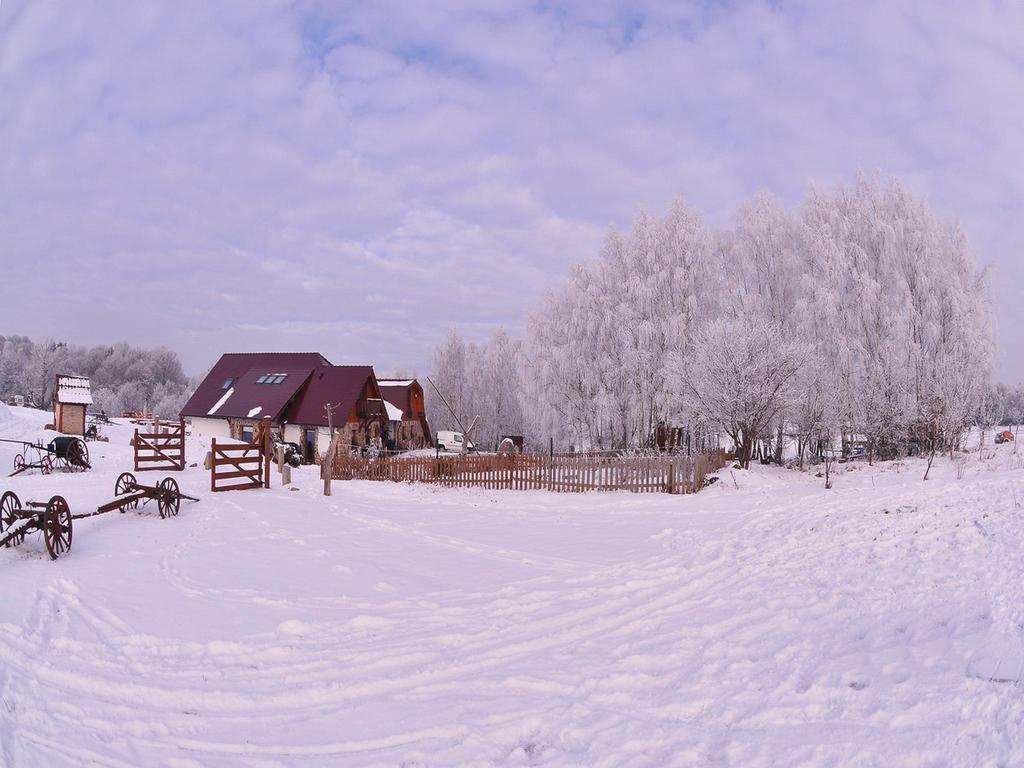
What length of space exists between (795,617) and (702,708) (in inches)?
80.3

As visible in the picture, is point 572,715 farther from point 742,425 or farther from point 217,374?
point 217,374

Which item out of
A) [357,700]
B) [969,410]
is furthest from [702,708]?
[969,410]

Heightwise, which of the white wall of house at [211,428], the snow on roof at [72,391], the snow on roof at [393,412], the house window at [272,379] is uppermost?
the house window at [272,379]

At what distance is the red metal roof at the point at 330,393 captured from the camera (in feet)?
117

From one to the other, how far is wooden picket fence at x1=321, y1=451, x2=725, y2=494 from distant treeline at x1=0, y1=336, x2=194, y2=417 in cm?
6693

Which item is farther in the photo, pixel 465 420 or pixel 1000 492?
pixel 465 420

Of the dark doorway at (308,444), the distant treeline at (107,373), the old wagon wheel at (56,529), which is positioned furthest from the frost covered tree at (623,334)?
the distant treeline at (107,373)

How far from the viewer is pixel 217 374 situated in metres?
43.7

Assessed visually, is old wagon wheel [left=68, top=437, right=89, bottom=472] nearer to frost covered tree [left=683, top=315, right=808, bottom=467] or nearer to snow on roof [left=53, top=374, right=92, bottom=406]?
snow on roof [left=53, top=374, right=92, bottom=406]

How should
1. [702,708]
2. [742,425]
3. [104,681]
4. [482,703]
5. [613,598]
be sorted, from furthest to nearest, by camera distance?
[742,425] < [613,598] < [104,681] < [482,703] < [702,708]

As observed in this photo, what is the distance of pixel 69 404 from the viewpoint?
3412cm

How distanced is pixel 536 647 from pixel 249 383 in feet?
128

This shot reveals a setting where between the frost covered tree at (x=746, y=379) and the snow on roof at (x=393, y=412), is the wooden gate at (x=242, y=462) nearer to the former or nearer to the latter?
the frost covered tree at (x=746, y=379)

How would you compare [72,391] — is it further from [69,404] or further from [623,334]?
[623,334]
